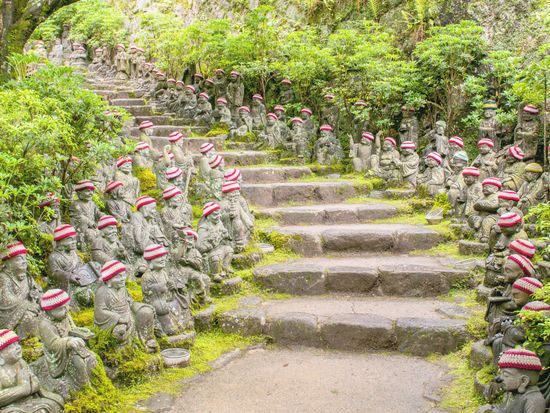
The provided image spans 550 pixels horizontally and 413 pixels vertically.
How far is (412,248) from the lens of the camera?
10.2 m

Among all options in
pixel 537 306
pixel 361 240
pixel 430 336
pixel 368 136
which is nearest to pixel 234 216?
pixel 361 240

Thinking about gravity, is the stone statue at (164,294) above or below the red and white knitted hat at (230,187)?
below

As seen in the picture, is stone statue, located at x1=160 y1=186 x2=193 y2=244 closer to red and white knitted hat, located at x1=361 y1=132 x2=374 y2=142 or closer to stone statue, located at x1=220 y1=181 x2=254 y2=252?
stone statue, located at x1=220 y1=181 x2=254 y2=252

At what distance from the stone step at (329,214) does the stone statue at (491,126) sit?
272 centimetres

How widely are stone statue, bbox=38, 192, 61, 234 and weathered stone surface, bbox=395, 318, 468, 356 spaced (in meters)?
4.93

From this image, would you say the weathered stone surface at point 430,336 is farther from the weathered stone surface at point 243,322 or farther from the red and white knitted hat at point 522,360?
the red and white knitted hat at point 522,360

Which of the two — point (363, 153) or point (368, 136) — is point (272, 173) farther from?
point (368, 136)

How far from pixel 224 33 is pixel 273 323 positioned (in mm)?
12801

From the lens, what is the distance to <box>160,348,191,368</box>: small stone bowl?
704 cm

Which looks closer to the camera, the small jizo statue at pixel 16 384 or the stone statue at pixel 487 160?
the small jizo statue at pixel 16 384

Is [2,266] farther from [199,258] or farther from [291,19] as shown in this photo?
[291,19]

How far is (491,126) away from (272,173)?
16.9 ft

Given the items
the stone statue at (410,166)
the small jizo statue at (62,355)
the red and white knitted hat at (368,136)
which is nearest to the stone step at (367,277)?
the stone statue at (410,166)

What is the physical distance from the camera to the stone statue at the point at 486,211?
8.76 metres
